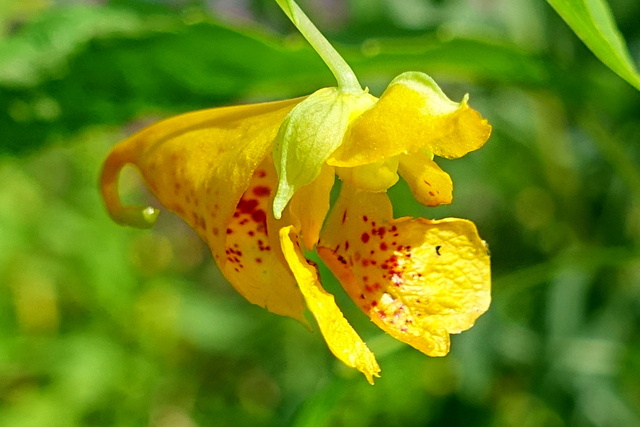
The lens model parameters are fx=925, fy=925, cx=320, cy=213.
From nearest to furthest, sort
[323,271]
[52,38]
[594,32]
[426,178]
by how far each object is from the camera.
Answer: [594,32] < [426,178] < [52,38] < [323,271]

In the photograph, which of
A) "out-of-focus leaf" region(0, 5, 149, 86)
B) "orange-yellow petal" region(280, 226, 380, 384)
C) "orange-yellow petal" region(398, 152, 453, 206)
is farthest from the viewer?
"out-of-focus leaf" region(0, 5, 149, 86)

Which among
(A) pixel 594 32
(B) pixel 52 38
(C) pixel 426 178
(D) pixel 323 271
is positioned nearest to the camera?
(A) pixel 594 32

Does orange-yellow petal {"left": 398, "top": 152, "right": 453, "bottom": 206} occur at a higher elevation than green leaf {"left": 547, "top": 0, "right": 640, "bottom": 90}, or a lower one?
lower

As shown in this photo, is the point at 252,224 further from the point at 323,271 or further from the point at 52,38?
the point at 323,271

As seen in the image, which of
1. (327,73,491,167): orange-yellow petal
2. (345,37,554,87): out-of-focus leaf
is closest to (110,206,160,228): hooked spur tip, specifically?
(327,73,491,167): orange-yellow petal

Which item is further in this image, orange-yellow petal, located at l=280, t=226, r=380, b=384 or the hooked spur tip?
the hooked spur tip

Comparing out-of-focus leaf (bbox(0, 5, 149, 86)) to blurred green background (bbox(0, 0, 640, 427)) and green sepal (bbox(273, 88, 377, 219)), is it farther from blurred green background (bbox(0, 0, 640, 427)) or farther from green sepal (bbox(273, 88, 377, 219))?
green sepal (bbox(273, 88, 377, 219))

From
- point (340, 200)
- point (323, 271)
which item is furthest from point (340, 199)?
point (323, 271)
